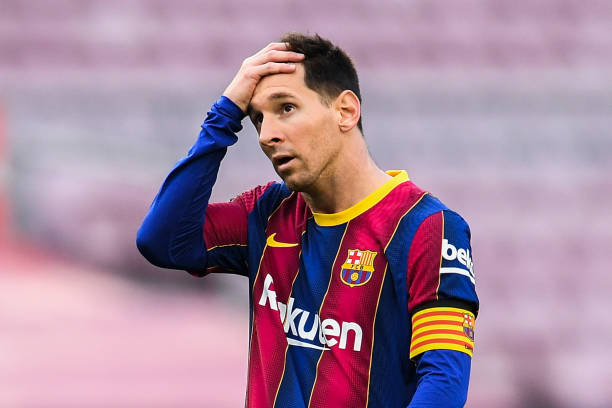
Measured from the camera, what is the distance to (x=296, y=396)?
7.36 ft

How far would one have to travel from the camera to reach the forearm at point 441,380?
6.59ft

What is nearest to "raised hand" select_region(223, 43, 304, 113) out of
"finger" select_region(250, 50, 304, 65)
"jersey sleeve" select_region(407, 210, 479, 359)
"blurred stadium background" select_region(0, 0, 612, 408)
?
"finger" select_region(250, 50, 304, 65)

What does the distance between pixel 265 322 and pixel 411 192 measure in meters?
0.45

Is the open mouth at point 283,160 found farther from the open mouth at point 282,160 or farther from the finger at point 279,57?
the finger at point 279,57

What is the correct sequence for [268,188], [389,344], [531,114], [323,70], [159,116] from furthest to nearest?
[531,114] → [159,116] → [268,188] → [323,70] → [389,344]

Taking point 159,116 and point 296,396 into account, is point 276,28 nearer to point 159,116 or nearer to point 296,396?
point 159,116

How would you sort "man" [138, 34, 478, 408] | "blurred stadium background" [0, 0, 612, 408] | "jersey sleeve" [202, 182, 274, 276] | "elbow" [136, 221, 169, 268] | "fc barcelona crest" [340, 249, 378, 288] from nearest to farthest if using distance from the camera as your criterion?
"man" [138, 34, 478, 408]
"fc barcelona crest" [340, 249, 378, 288]
"elbow" [136, 221, 169, 268]
"jersey sleeve" [202, 182, 274, 276]
"blurred stadium background" [0, 0, 612, 408]

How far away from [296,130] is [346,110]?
17 centimetres

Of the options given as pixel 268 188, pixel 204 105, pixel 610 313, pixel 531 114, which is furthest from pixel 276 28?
pixel 268 188

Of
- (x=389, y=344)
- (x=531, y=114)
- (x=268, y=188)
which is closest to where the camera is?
(x=389, y=344)

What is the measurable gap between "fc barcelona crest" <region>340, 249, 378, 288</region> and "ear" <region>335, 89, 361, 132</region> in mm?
294

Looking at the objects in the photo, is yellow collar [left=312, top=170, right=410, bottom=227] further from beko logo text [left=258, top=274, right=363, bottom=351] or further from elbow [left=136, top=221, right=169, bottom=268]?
elbow [left=136, top=221, right=169, bottom=268]

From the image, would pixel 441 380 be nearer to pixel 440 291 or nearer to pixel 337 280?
pixel 440 291

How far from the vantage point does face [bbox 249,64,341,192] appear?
2258 millimetres
